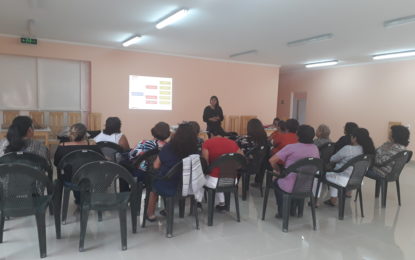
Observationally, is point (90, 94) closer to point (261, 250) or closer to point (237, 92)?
point (237, 92)

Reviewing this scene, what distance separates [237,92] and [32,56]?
18.0 feet

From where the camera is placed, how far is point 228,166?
3.04 metres

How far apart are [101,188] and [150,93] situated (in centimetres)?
535

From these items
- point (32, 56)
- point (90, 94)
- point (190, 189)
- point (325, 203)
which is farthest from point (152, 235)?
point (32, 56)

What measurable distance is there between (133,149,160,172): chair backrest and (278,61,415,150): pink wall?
697cm

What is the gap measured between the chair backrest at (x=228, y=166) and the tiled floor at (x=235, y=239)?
50 cm

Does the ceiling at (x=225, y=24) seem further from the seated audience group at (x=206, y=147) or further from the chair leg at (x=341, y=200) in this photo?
the chair leg at (x=341, y=200)

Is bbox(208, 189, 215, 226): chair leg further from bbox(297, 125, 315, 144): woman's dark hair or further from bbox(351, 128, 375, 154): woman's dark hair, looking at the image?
bbox(351, 128, 375, 154): woman's dark hair

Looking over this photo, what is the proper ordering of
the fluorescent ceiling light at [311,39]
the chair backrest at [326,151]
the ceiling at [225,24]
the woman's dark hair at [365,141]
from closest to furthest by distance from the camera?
the woman's dark hair at [365,141] < the ceiling at [225,24] < the chair backrest at [326,151] < the fluorescent ceiling light at [311,39]

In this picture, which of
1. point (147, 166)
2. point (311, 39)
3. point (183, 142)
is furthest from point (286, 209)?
point (311, 39)

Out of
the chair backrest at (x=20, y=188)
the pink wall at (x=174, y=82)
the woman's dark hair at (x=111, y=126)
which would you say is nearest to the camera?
the chair backrest at (x=20, y=188)

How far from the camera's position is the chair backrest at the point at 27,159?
260 centimetres

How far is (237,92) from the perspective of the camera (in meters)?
8.90

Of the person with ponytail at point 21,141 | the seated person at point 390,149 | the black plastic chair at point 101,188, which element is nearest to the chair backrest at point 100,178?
the black plastic chair at point 101,188
